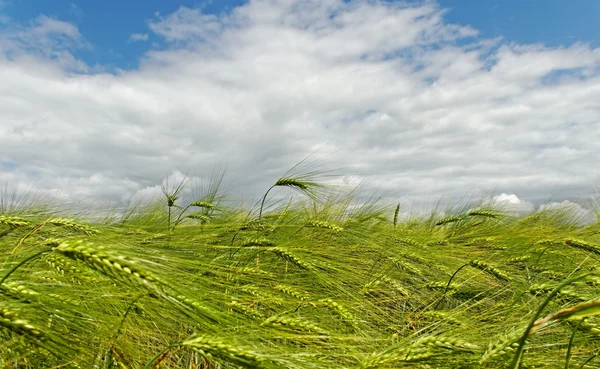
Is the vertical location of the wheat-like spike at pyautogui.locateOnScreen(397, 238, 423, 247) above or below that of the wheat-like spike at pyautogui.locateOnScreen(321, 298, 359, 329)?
above

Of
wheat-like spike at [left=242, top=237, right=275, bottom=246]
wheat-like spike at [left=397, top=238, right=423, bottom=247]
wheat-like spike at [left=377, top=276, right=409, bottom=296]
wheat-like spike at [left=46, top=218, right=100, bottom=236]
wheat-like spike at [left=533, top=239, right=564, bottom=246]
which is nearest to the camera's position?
wheat-like spike at [left=46, top=218, right=100, bottom=236]

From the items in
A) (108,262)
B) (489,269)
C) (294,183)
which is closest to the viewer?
(108,262)

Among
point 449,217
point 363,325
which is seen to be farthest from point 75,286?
point 449,217

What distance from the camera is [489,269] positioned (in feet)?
8.85

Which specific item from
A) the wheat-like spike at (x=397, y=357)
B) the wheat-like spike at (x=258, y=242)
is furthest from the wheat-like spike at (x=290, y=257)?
Result: the wheat-like spike at (x=397, y=357)

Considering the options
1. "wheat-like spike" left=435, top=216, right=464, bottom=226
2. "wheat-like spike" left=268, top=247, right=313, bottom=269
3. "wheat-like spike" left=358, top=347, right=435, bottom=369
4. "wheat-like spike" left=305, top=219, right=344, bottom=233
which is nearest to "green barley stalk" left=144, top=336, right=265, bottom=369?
"wheat-like spike" left=358, top=347, right=435, bottom=369

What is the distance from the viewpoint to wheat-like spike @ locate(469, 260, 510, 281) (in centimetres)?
259

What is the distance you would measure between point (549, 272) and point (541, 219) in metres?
3.11

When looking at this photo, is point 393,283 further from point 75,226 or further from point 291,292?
point 75,226

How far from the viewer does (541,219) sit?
583 cm

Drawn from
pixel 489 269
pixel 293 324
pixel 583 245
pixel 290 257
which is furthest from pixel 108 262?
pixel 583 245

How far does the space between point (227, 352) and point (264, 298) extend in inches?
22.6

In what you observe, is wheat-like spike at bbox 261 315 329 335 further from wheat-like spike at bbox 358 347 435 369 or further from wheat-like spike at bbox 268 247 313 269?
wheat-like spike at bbox 268 247 313 269

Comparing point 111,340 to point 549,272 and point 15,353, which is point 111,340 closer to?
point 15,353
